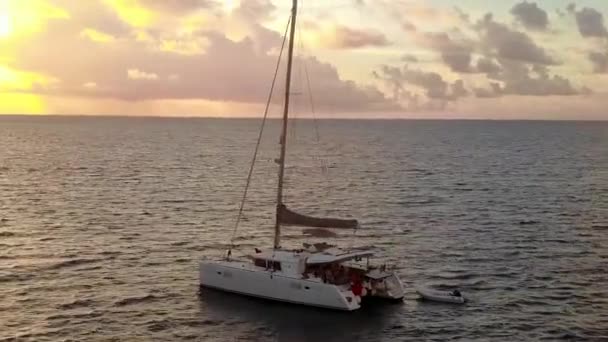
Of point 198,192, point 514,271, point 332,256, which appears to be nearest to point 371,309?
point 332,256

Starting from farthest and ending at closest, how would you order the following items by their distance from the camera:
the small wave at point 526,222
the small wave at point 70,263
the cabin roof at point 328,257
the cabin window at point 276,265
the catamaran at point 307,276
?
the small wave at point 526,222 → the small wave at point 70,263 → the cabin window at point 276,265 → the cabin roof at point 328,257 → the catamaran at point 307,276

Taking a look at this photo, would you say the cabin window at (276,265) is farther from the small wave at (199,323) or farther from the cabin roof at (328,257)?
the small wave at (199,323)

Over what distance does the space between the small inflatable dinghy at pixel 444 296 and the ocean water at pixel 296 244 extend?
72 cm

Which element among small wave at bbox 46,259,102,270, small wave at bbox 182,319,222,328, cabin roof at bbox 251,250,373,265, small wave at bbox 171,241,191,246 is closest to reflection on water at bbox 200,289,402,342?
small wave at bbox 182,319,222,328

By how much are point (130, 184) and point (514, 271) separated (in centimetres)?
6684

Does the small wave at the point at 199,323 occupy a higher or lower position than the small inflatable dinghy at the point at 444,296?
lower

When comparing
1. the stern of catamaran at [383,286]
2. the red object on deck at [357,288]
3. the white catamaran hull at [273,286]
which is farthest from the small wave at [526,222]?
the white catamaran hull at [273,286]

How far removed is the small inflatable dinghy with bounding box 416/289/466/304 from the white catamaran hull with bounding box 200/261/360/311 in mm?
4902

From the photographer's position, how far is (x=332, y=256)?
137 ft

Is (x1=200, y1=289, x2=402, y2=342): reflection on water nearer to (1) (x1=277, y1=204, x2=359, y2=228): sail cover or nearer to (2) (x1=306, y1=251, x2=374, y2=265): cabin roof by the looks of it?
(2) (x1=306, y1=251, x2=374, y2=265): cabin roof

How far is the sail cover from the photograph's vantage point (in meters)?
44.5

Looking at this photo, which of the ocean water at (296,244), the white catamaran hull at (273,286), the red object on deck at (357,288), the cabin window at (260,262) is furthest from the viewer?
the cabin window at (260,262)

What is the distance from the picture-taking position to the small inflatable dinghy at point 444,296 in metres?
42.2

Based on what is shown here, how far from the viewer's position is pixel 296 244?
5788 centimetres
